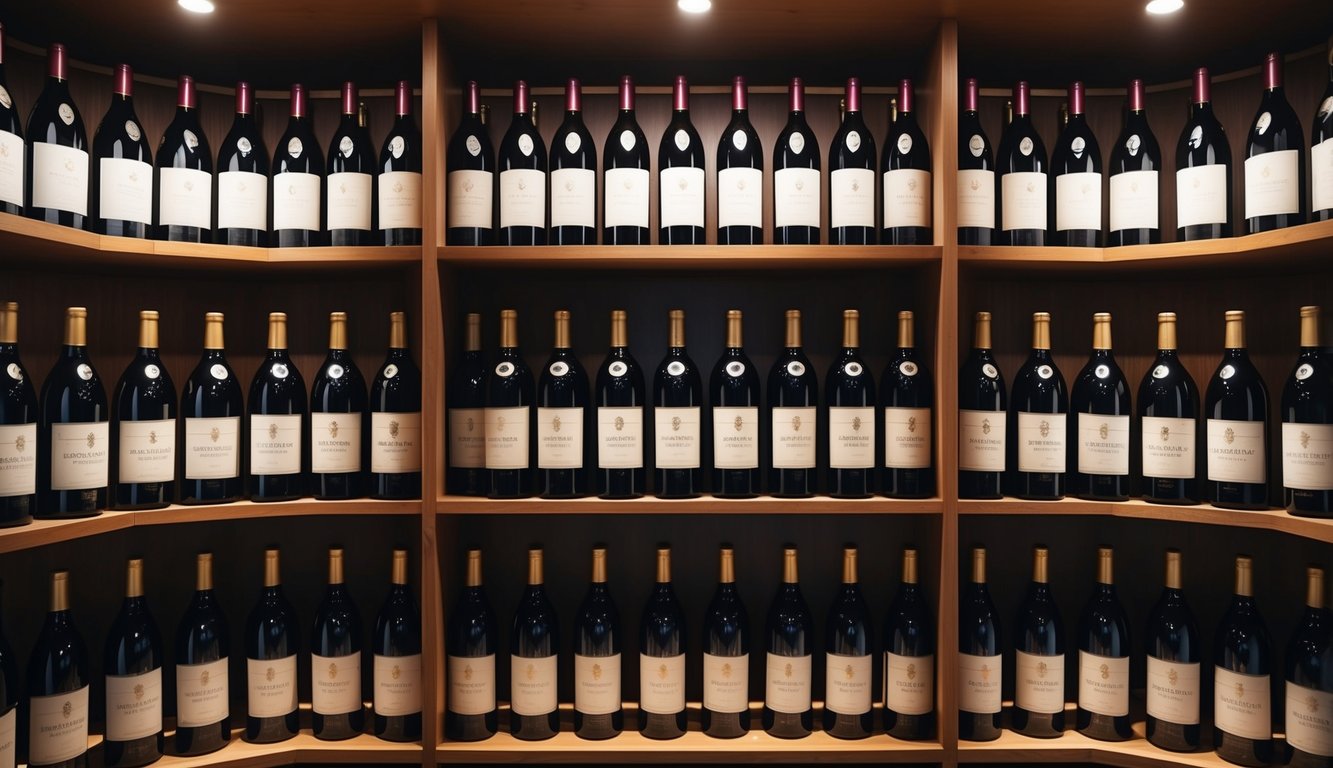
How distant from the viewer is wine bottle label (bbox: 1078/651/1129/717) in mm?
1508

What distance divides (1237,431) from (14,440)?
1.99 meters

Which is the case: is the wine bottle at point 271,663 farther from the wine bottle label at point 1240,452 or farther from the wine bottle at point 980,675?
the wine bottle label at point 1240,452

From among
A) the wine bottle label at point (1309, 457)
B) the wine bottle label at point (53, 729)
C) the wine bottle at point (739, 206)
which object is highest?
the wine bottle at point (739, 206)

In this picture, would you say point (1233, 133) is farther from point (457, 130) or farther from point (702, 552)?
point (457, 130)

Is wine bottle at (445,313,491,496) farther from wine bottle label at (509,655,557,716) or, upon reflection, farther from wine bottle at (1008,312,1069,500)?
wine bottle at (1008,312,1069,500)

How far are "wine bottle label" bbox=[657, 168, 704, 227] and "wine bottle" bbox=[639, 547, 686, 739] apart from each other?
0.61 m

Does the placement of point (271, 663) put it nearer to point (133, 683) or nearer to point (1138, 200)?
point (133, 683)

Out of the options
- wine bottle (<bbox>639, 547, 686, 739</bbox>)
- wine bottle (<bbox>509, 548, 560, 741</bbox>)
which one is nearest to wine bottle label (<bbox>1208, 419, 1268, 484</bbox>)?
wine bottle (<bbox>639, 547, 686, 739</bbox>)

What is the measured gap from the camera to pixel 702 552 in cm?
175

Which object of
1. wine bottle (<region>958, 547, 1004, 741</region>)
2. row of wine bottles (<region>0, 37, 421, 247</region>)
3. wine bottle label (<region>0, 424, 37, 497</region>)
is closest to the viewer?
wine bottle label (<region>0, 424, 37, 497</region>)

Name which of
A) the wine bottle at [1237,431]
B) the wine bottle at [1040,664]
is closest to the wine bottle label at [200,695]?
the wine bottle at [1040,664]

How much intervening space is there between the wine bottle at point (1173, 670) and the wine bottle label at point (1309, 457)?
0.24 meters

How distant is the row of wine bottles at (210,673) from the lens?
1417 mm

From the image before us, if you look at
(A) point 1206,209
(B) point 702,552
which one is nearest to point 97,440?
(B) point 702,552
